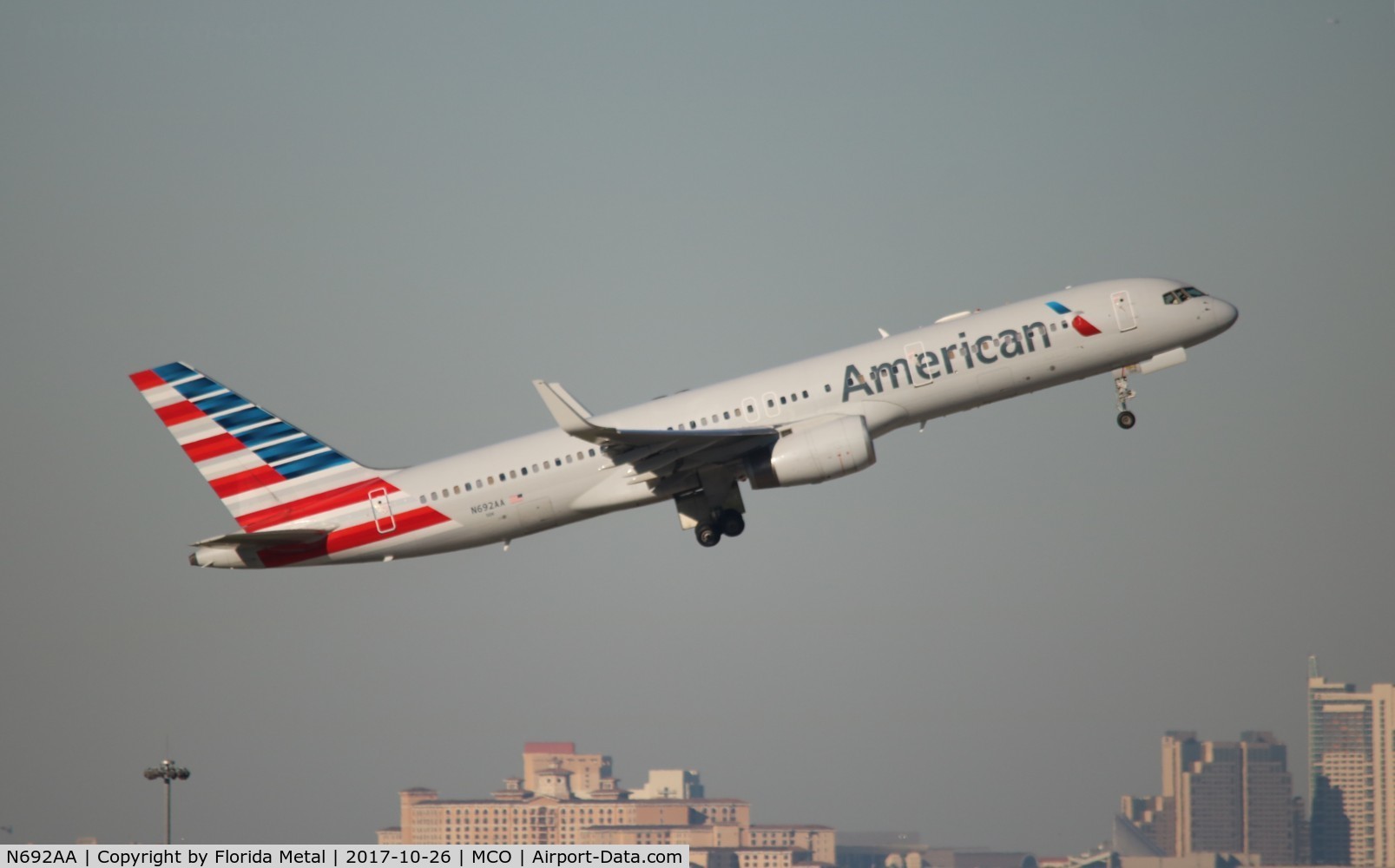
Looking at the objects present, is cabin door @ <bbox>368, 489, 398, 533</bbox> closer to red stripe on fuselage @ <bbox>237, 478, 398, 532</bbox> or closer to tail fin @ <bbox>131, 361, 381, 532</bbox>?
red stripe on fuselage @ <bbox>237, 478, 398, 532</bbox>

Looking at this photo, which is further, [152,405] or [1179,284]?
[152,405]

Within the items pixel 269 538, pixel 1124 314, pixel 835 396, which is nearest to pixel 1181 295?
pixel 1124 314

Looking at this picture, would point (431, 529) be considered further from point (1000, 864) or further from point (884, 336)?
point (1000, 864)

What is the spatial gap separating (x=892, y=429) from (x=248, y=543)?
22.5m

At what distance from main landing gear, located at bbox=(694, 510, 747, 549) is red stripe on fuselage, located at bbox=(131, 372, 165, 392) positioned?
68.1 ft

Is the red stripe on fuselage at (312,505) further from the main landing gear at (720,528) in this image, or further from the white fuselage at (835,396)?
the main landing gear at (720,528)

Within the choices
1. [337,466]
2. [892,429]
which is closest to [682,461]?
[892,429]

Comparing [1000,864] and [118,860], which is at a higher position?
[118,860]

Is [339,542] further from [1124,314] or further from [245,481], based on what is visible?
[1124,314]

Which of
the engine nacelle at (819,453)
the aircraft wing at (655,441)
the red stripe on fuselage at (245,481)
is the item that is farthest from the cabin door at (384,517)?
the engine nacelle at (819,453)

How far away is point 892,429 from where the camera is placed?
59.7 m

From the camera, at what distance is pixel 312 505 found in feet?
203

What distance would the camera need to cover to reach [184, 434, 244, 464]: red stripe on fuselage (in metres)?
63.6

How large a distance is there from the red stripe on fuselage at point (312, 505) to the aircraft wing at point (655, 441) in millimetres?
8628
